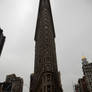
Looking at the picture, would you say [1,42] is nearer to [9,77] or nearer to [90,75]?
[9,77]

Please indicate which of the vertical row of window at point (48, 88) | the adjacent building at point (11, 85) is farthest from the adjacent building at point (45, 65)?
the adjacent building at point (11, 85)

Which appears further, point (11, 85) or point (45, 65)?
point (11, 85)

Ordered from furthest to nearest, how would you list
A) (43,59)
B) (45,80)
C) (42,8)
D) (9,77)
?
(9,77)
(42,8)
(43,59)
(45,80)

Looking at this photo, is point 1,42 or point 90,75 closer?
point 1,42

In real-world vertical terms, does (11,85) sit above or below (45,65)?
below

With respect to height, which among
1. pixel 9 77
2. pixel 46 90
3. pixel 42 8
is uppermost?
pixel 42 8

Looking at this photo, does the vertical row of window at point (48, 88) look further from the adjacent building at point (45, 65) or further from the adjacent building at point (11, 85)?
the adjacent building at point (11, 85)

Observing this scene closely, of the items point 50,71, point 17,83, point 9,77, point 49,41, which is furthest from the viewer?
point 9,77

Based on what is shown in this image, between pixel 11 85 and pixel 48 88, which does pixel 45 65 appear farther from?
pixel 11 85

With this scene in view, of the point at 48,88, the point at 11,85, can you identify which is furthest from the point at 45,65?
the point at 11,85

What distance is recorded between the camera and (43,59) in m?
57.9

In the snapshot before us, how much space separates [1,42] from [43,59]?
33.3 metres

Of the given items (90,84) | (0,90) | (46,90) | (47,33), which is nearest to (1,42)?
(47,33)

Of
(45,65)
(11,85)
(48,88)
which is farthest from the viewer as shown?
(11,85)
